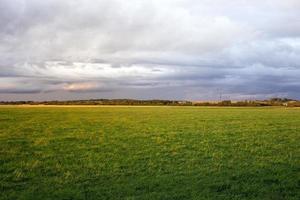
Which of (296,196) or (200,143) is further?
(200,143)

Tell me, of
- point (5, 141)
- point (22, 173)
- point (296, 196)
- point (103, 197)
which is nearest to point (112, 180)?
point (103, 197)

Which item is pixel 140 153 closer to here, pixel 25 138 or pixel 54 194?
pixel 54 194

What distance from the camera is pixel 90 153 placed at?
68.7 ft

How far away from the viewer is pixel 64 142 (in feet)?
85.3

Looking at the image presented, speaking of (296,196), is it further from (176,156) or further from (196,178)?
(176,156)

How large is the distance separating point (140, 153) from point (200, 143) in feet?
19.3

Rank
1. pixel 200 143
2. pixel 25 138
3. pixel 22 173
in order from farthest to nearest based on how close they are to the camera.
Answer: pixel 25 138, pixel 200 143, pixel 22 173

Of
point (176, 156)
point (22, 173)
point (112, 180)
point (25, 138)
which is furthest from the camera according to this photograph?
point (25, 138)

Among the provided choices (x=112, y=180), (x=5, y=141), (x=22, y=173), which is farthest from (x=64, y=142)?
(x=112, y=180)

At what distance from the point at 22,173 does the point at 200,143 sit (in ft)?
41.9

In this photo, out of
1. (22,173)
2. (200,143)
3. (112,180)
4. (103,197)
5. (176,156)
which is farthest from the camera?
(200,143)

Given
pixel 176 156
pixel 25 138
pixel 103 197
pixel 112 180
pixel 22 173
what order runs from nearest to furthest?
1. pixel 103 197
2. pixel 112 180
3. pixel 22 173
4. pixel 176 156
5. pixel 25 138

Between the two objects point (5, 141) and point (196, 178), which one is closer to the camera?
point (196, 178)

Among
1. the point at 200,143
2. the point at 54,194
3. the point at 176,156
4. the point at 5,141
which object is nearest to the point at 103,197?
the point at 54,194
